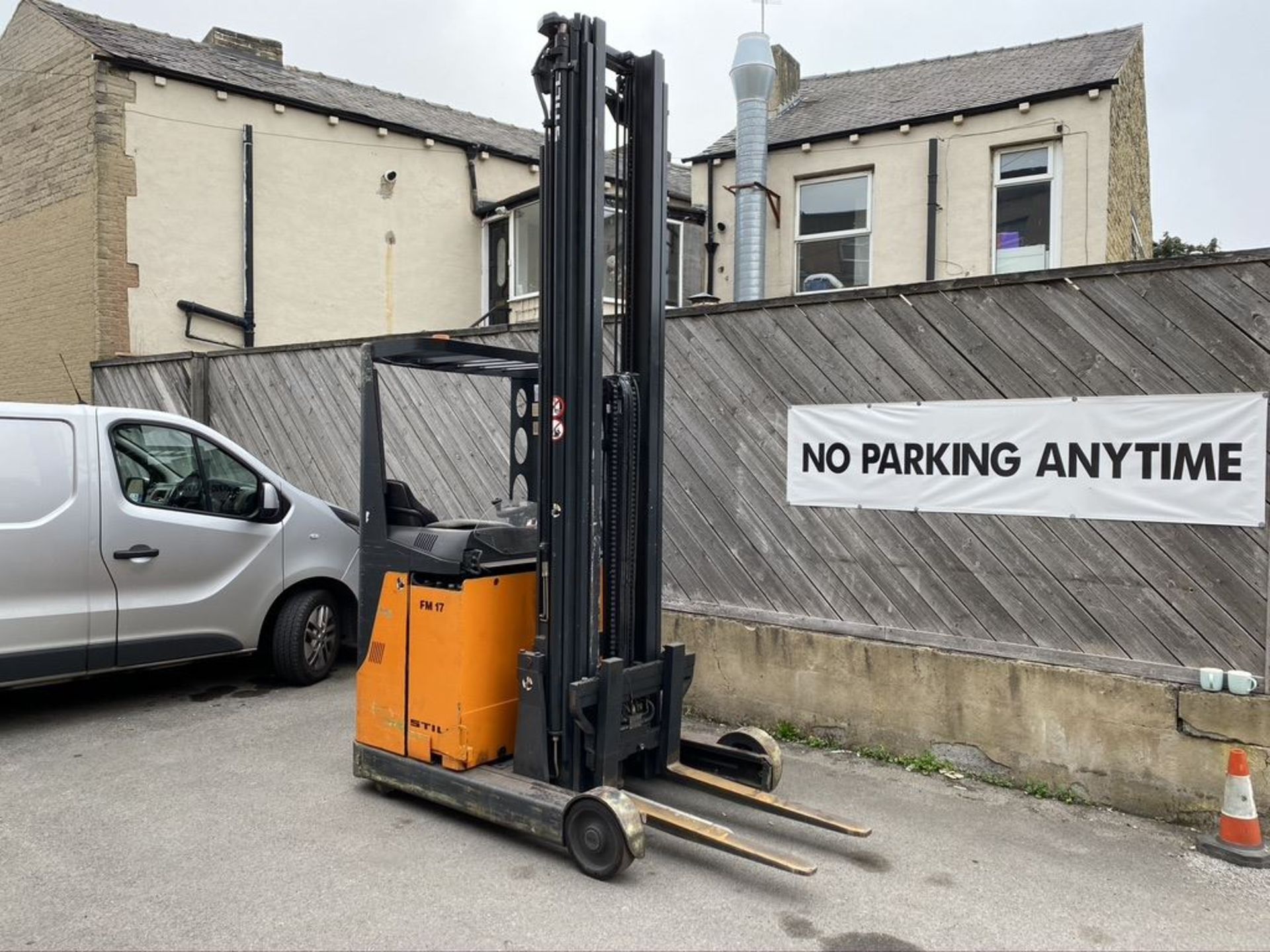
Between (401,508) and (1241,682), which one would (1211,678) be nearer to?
(1241,682)

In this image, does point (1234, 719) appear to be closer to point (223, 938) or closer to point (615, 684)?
point (615, 684)

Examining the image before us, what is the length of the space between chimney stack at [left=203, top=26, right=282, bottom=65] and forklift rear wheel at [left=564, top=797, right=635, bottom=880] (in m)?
15.2

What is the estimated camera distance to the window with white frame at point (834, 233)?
42.8ft

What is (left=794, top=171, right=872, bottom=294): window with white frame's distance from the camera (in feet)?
42.8

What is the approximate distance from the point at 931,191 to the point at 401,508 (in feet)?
31.2

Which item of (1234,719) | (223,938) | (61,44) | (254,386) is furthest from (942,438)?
(61,44)

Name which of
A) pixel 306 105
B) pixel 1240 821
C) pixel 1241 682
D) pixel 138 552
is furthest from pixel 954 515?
pixel 306 105

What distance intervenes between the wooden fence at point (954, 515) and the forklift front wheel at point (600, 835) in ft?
7.61

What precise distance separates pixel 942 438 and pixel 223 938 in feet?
13.4

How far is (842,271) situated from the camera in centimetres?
1333

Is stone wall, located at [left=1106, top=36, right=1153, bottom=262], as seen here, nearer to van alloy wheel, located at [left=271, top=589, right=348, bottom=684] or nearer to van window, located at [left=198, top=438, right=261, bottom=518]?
van alloy wheel, located at [left=271, top=589, right=348, bottom=684]

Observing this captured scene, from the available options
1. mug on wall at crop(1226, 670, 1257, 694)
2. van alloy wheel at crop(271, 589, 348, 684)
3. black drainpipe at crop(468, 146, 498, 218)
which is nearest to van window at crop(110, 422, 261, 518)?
van alloy wheel at crop(271, 589, 348, 684)

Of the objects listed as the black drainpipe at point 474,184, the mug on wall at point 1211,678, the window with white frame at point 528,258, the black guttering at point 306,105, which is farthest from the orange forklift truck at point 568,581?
the black drainpipe at point 474,184

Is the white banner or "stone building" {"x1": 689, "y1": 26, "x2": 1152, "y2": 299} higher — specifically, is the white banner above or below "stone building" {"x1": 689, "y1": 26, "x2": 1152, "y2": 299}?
below
